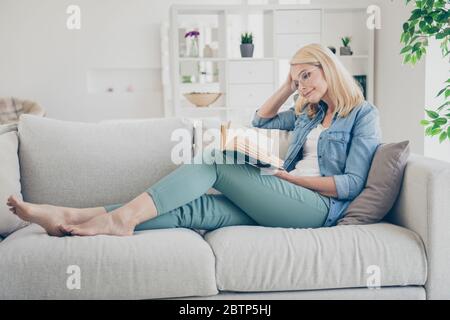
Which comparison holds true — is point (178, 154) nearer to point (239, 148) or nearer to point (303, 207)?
point (239, 148)

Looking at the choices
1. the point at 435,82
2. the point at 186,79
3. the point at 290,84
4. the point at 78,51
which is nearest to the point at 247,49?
the point at 186,79

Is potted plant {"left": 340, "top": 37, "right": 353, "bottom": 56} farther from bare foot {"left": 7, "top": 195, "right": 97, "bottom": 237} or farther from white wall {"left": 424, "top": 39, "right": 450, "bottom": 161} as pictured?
bare foot {"left": 7, "top": 195, "right": 97, "bottom": 237}

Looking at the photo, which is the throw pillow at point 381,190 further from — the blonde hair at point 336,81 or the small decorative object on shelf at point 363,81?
the small decorative object on shelf at point 363,81

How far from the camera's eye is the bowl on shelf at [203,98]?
495cm

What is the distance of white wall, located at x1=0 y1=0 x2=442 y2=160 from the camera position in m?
6.23

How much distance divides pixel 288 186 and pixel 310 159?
25cm

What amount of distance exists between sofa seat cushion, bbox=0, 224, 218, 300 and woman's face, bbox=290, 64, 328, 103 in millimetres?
782

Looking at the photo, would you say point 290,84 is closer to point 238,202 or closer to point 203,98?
point 238,202

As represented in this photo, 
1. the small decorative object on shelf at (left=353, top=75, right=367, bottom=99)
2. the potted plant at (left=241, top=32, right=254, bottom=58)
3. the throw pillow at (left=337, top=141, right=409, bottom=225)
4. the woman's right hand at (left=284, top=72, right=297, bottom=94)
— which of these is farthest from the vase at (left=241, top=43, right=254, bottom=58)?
the throw pillow at (left=337, top=141, right=409, bottom=225)

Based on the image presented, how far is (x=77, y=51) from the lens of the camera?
6332 mm

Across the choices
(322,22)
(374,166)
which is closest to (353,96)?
(374,166)

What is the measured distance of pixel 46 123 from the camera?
2.52 metres

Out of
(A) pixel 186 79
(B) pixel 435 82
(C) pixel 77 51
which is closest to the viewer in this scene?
(B) pixel 435 82

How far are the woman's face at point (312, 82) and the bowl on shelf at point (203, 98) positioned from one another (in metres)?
2.61
